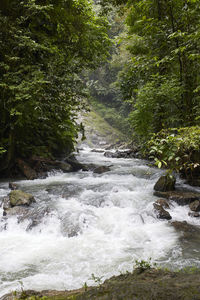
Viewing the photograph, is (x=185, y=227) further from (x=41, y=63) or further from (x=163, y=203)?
(x=41, y=63)

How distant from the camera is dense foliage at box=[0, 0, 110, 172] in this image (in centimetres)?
794

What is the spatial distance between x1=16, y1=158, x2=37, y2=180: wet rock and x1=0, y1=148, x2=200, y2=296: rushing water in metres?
2.31

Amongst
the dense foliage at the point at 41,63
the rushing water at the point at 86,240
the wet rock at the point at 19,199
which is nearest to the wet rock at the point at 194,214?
the rushing water at the point at 86,240

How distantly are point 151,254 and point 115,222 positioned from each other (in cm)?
165

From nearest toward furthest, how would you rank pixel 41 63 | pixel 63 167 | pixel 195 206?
pixel 195 206 < pixel 41 63 < pixel 63 167

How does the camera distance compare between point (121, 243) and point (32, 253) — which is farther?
point (121, 243)

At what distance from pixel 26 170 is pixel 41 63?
521 centimetres

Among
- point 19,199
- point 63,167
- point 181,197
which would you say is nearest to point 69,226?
point 19,199

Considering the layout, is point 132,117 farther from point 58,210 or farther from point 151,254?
point 151,254

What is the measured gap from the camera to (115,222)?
607 centimetres

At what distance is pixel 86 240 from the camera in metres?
5.17

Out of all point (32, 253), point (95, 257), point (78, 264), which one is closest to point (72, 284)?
point (78, 264)

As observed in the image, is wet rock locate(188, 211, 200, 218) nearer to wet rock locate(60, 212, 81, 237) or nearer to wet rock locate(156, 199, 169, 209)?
wet rock locate(156, 199, 169, 209)

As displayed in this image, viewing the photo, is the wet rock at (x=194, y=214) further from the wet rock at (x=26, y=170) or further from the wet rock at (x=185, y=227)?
the wet rock at (x=26, y=170)
